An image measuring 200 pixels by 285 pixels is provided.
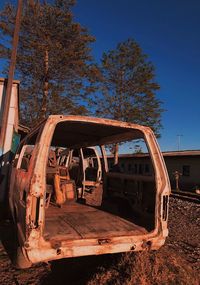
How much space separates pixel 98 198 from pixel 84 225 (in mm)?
3075

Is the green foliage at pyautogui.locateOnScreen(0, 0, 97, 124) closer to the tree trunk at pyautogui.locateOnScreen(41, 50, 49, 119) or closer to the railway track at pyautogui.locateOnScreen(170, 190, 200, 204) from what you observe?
the tree trunk at pyautogui.locateOnScreen(41, 50, 49, 119)

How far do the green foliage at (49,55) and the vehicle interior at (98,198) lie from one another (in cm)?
2035

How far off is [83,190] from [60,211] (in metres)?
1.95

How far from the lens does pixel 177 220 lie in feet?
35.0

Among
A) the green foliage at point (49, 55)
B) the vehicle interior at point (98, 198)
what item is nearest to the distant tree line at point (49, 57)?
the green foliage at point (49, 55)

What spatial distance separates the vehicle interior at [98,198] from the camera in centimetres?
469

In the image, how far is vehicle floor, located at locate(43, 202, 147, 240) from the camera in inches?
170

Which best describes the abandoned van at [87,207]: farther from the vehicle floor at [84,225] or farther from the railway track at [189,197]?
the railway track at [189,197]

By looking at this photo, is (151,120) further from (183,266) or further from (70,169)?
(183,266)

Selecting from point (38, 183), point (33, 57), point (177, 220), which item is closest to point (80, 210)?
point (38, 183)

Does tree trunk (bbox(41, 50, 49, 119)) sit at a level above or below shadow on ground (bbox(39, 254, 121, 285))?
above

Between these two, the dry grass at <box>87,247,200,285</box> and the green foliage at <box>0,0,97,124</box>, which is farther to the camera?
the green foliage at <box>0,0,97,124</box>

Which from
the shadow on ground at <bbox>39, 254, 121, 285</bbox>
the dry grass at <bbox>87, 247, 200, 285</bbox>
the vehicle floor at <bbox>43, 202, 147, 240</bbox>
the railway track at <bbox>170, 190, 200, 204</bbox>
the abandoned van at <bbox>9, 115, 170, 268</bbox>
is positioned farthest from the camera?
the railway track at <bbox>170, 190, 200, 204</bbox>

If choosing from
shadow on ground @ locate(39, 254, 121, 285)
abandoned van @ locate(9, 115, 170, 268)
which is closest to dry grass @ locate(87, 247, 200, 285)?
shadow on ground @ locate(39, 254, 121, 285)
